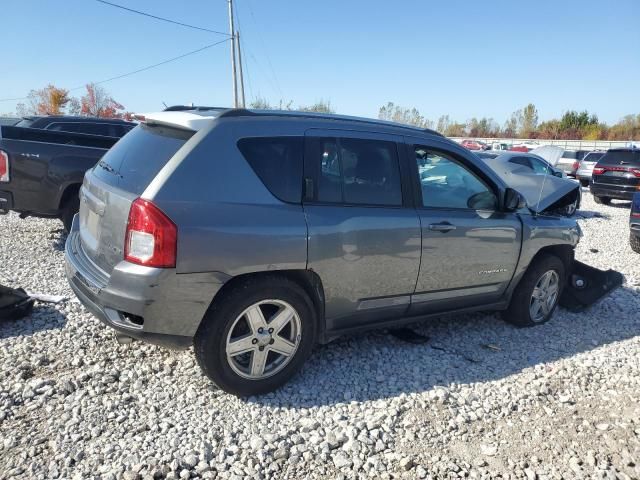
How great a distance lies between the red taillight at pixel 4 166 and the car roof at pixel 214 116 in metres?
3.37

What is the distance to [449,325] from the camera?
463cm

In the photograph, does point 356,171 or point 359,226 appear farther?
point 356,171

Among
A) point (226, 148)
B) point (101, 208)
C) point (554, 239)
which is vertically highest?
point (226, 148)

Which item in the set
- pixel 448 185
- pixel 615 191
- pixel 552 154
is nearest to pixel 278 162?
pixel 448 185

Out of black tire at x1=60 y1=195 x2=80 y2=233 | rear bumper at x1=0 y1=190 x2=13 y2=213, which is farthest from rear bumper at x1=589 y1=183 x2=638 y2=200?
rear bumper at x1=0 y1=190 x2=13 y2=213

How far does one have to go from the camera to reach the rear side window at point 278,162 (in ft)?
9.92

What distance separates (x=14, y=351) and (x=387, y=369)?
2.79 meters

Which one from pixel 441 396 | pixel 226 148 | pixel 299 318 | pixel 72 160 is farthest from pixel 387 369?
pixel 72 160

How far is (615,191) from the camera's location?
563 inches

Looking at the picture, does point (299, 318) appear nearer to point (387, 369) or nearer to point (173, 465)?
point (387, 369)

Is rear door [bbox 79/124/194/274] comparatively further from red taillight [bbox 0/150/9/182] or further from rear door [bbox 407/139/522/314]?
red taillight [bbox 0/150/9/182]

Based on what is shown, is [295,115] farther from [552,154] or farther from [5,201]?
[552,154]

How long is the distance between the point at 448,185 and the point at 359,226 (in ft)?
3.56

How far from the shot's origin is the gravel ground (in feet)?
8.55
